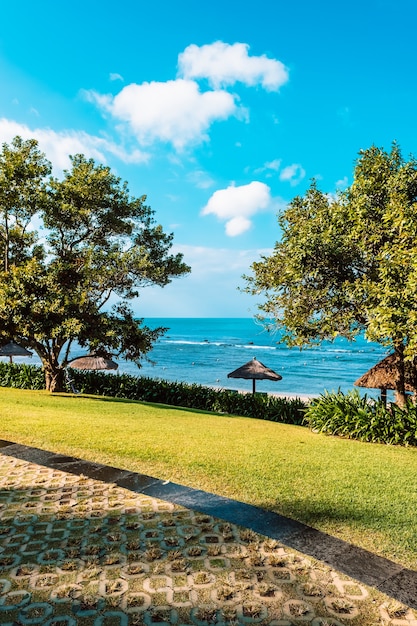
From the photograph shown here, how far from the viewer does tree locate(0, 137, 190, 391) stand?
15188 millimetres

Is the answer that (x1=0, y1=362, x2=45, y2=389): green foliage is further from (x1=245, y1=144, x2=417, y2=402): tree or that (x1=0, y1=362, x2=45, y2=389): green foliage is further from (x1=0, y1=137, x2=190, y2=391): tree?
(x1=245, y1=144, x2=417, y2=402): tree

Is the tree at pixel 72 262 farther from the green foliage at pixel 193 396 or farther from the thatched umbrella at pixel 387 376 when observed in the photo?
the thatched umbrella at pixel 387 376

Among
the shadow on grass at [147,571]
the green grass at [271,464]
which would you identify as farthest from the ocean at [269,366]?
the shadow on grass at [147,571]

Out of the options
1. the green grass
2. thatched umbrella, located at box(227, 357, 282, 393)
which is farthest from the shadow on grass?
thatched umbrella, located at box(227, 357, 282, 393)

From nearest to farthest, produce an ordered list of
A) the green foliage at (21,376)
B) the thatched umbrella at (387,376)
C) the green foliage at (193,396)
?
1. the thatched umbrella at (387,376)
2. the green foliage at (193,396)
3. the green foliage at (21,376)

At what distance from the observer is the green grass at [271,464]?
4.81 m

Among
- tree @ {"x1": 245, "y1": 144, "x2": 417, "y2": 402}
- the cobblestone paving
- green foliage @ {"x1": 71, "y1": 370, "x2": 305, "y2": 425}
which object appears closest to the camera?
the cobblestone paving

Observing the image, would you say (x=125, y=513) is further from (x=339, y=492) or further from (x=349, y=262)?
(x=349, y=262)

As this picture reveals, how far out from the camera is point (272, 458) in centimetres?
739

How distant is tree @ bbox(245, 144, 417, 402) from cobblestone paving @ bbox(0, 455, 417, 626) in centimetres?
611

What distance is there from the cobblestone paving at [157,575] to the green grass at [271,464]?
0.94 meters

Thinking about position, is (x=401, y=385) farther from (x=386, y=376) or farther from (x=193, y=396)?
(x=193, y=396)

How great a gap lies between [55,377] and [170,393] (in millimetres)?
5041

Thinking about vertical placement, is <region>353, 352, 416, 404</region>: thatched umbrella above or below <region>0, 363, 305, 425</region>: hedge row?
above
